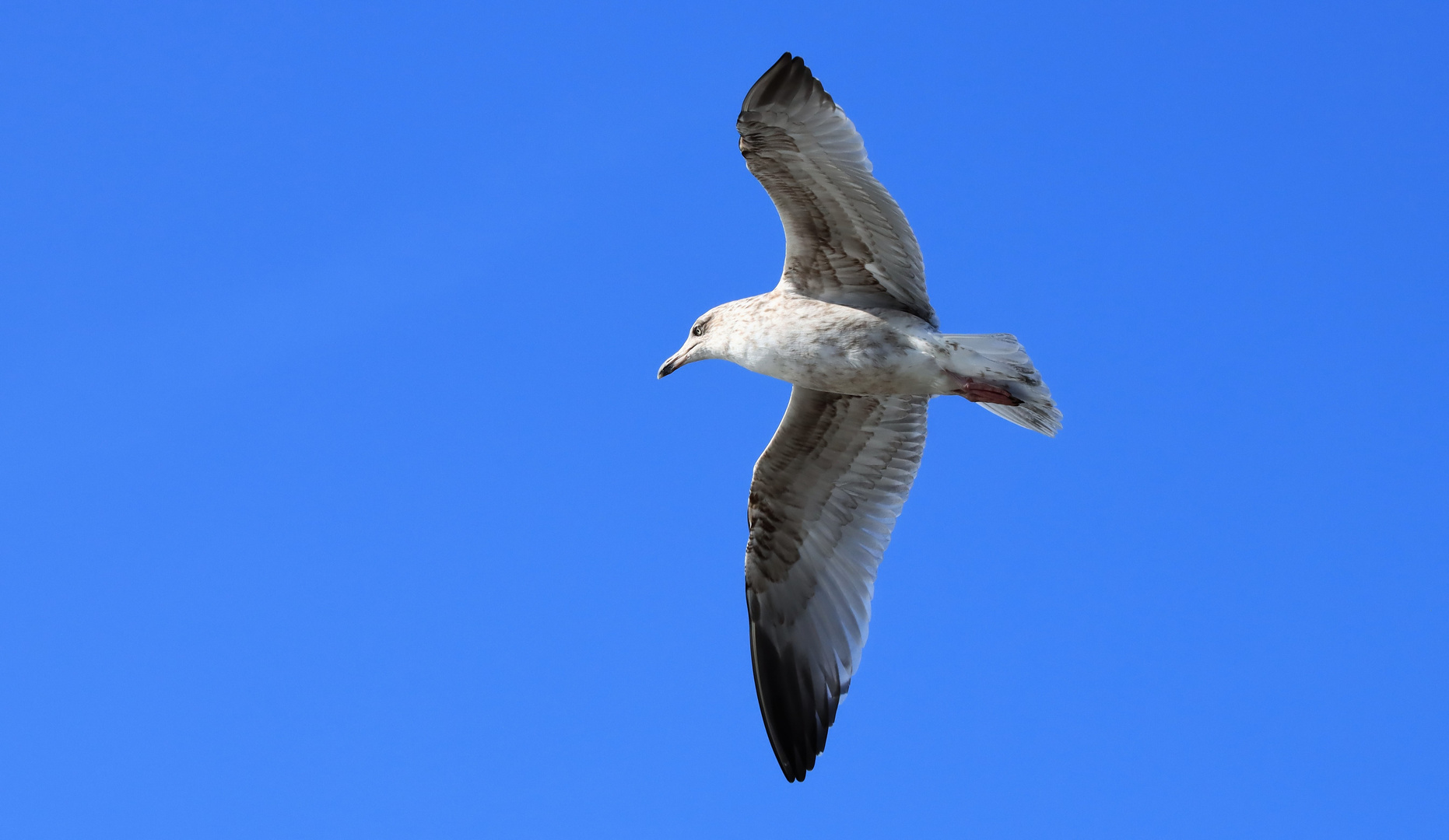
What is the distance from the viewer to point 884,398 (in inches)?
336

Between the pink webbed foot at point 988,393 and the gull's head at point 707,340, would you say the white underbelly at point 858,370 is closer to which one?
the pink webbed foot at point 988,393

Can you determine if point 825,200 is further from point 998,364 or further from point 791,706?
point 791,706

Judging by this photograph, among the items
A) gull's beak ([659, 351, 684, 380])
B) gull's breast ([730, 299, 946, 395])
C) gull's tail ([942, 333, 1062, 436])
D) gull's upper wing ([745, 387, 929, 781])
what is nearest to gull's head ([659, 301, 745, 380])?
gull's beak ([659, 351, 684, 380])

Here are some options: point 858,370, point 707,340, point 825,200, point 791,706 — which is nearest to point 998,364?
point 858,370

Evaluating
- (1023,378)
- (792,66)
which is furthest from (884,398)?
(792,66)

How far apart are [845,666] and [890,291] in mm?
2550

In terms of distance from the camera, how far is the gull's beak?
28.4 ft

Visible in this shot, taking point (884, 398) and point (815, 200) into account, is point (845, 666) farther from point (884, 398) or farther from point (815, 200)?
point (815, 200)

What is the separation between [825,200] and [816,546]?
2.52 m

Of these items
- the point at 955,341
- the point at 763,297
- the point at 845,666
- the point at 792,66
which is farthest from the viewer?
the point at 845,666

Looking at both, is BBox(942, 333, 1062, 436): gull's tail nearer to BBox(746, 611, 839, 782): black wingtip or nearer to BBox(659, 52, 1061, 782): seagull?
BBox(659, 52, 1061, 782): seagull

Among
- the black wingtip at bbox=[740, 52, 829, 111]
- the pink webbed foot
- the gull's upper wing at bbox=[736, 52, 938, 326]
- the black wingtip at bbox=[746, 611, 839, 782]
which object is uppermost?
the black wingtip at bbox=[740, 52, 829, 111]

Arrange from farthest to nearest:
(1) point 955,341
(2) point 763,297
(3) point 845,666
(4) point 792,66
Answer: (3) point 845,666 < (2) point 763,297 < (1) point 955,341 < (4) point 792,66

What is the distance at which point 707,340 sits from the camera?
8352 mm
